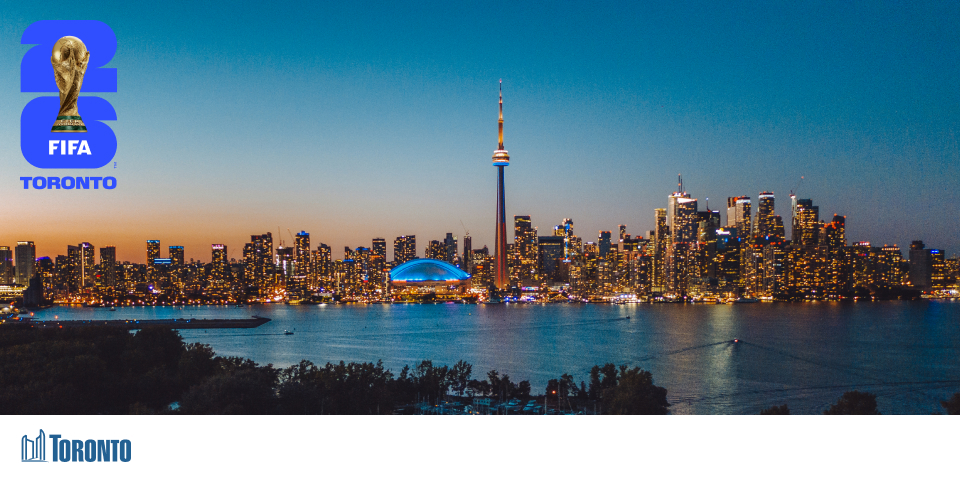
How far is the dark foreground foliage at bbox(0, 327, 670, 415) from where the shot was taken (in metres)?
8.41

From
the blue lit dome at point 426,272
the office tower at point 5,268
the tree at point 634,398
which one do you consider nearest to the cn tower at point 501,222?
the blue lit dome at point 426,272

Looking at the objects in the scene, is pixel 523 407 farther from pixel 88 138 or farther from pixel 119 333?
pixel 119 333

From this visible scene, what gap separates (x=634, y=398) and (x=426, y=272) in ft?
195

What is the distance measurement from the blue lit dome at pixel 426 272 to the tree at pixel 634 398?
187 feet

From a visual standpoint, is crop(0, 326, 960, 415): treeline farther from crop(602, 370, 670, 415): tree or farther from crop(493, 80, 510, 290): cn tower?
crop(493, 80, 510, 290): cn tower

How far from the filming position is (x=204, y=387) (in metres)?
8.27

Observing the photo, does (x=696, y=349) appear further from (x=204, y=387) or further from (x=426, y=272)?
(x=426, y=272)

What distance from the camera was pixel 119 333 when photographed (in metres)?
14.1
